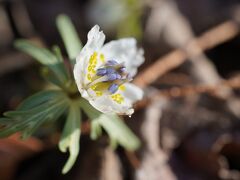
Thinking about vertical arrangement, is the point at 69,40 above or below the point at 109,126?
above

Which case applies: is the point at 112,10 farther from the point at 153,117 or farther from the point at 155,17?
the point at 153,117

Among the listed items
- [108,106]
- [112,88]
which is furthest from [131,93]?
[108,106]

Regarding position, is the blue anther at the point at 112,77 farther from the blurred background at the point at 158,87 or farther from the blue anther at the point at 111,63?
the blurred background at the point at 158,87

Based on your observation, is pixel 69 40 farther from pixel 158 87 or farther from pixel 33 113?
pixel 158 87

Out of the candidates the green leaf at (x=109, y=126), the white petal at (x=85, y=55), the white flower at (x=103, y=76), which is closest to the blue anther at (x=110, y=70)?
the white flower at (x=103, y=76)

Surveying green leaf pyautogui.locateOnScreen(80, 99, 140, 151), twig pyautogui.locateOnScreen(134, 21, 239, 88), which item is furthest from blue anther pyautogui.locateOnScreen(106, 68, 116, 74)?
twig pyautogui.locateOnScreen(134, 21, 239, 88)

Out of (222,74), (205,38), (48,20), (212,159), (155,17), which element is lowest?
(212,159)

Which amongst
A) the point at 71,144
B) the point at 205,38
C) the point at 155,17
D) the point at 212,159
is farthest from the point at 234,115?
the point at 71,144

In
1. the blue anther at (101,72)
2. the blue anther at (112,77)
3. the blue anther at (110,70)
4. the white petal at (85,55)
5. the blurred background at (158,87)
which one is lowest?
the blurred background at (158,87)
